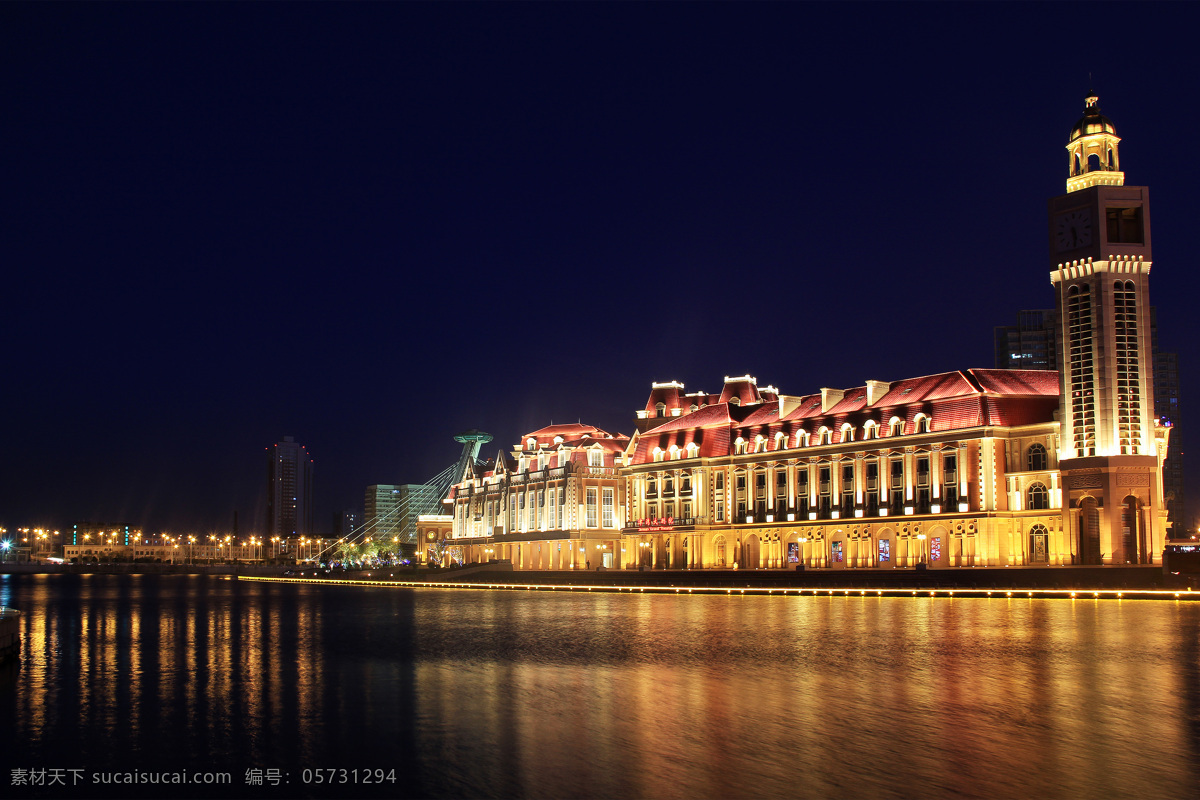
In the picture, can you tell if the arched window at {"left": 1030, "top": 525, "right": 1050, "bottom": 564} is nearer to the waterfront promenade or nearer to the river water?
the waterfront promenade

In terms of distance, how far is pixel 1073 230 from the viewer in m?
79.9

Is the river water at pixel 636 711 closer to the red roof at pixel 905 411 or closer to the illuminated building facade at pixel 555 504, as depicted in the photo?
the red roof at pixel 905 411

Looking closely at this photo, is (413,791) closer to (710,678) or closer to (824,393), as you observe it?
(710,678)

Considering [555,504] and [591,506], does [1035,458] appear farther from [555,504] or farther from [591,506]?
[555,504]

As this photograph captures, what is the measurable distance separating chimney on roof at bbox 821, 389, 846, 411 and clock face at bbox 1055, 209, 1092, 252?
26290mm

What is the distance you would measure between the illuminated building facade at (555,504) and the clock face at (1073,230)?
60.6 metres

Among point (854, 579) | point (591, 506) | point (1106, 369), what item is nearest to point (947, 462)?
point (854, 579)

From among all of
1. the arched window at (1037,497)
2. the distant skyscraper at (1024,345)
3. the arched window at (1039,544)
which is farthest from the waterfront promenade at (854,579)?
the distant skyscraper at (1024,345)

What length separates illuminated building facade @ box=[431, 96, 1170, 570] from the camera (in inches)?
3029

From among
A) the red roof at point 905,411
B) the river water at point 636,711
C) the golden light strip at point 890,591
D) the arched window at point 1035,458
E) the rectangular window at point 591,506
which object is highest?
the red roof at point 905,411

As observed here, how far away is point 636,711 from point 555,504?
10652cm

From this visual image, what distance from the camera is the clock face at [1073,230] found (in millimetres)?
79062

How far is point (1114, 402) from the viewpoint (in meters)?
76.7

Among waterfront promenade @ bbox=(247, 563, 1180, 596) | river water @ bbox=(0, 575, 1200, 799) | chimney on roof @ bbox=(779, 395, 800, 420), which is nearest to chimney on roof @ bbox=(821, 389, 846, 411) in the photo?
chimney on roof @ bbox=(779, 395, 800, 420)
